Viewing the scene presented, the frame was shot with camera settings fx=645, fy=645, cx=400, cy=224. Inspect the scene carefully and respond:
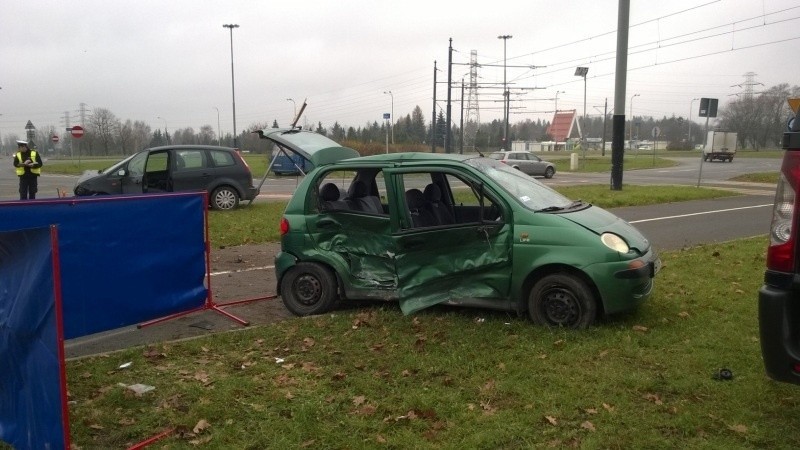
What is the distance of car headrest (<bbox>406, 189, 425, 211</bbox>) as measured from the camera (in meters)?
6.67

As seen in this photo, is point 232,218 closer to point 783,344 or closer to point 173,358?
point 173,358

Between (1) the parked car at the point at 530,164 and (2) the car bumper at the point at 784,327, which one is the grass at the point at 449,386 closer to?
(2) the car bumper at the point at 784,327

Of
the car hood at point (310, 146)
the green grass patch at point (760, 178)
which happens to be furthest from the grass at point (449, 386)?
the green grass patch at point (760, 178)

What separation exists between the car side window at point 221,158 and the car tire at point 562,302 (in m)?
12.2

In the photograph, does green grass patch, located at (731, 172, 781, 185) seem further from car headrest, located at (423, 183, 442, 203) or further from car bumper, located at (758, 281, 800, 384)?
car bumper, located at (758, 281, 800, 384)

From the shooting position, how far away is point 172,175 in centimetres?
1566

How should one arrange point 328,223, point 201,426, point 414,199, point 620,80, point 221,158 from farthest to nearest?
1. point 620,80
2. point 221,158
3. point 414,199
4. point 328,223
5. point 201,426

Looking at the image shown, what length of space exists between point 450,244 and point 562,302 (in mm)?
1144

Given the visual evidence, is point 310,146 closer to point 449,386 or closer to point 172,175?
point 449,386

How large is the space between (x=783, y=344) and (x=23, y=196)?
63.7ft

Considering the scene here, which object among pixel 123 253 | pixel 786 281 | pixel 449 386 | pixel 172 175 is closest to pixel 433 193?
pixel 449 386

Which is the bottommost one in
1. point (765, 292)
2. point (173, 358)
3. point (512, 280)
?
point (173, 358)

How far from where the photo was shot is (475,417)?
407cm

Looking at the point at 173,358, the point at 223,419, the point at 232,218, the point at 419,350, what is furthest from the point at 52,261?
the point at 232,218
